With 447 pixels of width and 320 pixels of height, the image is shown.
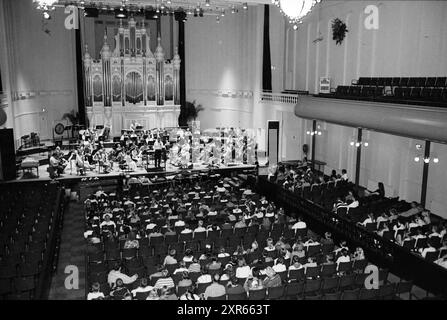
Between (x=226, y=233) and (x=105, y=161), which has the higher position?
(x=105, y=161)

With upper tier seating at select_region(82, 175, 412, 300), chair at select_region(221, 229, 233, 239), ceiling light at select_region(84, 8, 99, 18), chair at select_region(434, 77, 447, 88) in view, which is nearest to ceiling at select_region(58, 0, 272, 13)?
ceiling light at select_region(84, 8, 99, 18)

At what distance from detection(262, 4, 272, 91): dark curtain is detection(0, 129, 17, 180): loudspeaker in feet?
47.1

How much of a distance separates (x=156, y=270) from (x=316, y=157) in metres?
15.5

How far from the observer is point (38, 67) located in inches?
1025

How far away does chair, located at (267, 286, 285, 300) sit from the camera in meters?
8.76

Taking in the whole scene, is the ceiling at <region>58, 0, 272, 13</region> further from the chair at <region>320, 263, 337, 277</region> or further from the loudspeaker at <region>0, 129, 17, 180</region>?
the chair at <region>320, 263, 337, 277</region>

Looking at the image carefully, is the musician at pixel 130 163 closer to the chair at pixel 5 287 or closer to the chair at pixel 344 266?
the chair at pixel 5 287

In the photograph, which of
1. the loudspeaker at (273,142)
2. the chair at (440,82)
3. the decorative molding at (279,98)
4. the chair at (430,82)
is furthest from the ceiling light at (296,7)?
the loudspeaker at (273,142)

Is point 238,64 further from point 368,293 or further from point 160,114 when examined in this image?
point 368,293

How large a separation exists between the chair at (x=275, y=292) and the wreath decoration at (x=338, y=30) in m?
15.7

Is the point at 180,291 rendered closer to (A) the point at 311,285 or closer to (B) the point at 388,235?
(A) the point at 311,285

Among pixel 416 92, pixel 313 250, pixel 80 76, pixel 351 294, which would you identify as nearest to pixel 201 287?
pixel 351 294

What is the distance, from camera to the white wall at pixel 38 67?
926 inches

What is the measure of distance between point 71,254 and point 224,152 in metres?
11.7
